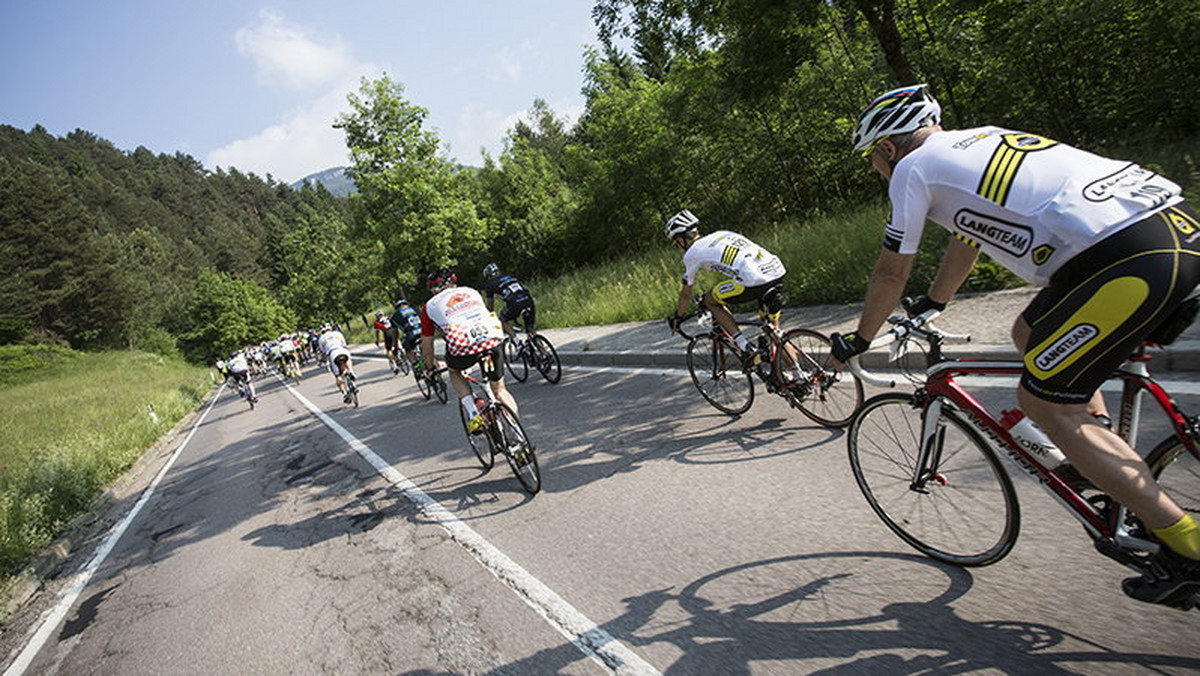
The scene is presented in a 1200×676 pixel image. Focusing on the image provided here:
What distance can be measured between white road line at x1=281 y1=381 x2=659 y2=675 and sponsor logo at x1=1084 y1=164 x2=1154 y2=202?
2514 millimetres

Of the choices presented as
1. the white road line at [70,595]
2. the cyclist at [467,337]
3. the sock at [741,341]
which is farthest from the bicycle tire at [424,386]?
the sock at [741,341]

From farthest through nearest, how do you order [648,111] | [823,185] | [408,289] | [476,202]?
1. [408,289]
2. [476,202]
3. [648,111]
4. [823,185]

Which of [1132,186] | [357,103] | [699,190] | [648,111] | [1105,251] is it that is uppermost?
[357,103]

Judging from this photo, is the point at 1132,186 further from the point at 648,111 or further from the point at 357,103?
the point at 357,103

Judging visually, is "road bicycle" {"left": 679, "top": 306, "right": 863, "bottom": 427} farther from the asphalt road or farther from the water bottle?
the water bottle

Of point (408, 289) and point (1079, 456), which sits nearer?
point (1079, 456)

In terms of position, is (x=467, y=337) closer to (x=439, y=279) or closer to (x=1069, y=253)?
(x=439, y=279)

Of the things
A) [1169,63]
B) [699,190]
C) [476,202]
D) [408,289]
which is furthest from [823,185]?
[408,289]

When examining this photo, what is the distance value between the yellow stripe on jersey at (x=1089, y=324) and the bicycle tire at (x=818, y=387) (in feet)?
8.20

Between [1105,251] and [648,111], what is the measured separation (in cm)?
2122

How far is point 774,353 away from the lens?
4.89 meters

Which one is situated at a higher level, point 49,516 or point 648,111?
point 648,111

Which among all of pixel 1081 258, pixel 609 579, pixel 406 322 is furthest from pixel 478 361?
pixel 406 322

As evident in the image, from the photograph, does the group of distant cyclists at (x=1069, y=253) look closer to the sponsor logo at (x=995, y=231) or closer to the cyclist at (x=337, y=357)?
the sponsor logo at (x=995, y=231)
